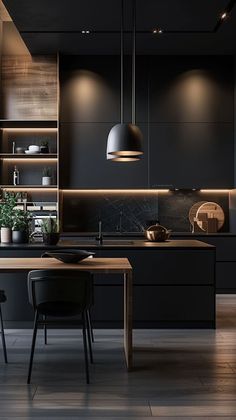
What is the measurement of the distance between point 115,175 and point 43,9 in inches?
98.5


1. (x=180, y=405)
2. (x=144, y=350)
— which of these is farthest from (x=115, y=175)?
(x=180, y=405)

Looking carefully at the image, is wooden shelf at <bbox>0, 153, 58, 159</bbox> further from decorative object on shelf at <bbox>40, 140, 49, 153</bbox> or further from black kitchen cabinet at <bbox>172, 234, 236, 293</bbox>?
black kitchen cabinet at <bbox>172, 234, 236, 293</bbox>

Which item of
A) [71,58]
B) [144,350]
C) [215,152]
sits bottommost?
[144,350]

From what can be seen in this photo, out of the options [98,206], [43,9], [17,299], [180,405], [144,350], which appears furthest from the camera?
[98,206]

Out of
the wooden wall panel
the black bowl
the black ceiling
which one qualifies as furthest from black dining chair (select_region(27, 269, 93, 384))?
the wooden wall panel

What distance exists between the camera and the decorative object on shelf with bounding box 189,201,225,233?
24.3 feet

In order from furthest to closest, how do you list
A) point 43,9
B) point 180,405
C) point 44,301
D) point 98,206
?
point 98,206, point 43,9, point 44,301, point 180,405

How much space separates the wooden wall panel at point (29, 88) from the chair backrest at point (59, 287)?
406 centimetres

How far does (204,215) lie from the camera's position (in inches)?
293

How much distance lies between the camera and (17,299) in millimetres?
4938

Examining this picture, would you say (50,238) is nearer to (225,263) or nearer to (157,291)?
(157,291)

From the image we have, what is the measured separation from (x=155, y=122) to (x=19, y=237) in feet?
9.74

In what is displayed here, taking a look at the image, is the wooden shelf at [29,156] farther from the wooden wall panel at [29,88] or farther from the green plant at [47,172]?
the wooden wall panel at [29,88]

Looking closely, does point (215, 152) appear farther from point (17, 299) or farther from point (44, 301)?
point (44, 301)
